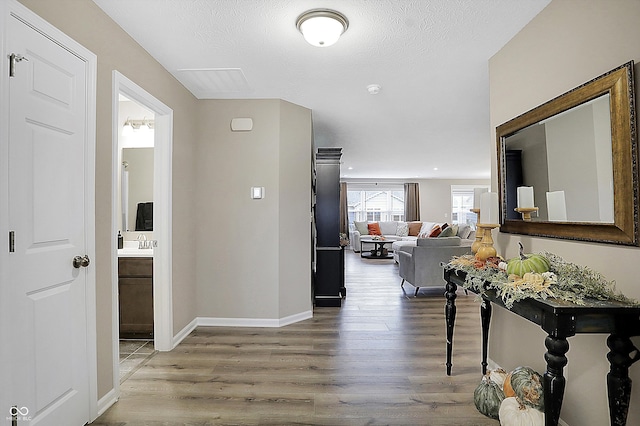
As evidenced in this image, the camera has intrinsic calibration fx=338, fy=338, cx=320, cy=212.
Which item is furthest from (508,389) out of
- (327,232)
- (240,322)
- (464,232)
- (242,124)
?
(464,232)

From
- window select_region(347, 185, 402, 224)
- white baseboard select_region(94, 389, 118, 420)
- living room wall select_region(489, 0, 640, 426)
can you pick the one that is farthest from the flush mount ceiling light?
window select_region(347, 185, 402, 224)

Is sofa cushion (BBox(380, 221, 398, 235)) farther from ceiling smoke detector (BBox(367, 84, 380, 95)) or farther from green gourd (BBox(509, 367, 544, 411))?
green gourd (BBox(509, 367, 544, 411))

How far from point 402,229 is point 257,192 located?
25.2 feet

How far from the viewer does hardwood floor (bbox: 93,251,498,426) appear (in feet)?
6.57

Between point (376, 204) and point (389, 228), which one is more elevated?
point (376, 204)

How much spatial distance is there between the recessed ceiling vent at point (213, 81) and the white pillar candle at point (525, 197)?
2.39m

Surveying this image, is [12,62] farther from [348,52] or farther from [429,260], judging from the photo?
[429,260]

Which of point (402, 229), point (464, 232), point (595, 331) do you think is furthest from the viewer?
point (402, 229)

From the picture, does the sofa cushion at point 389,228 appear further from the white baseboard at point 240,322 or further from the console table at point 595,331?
the console table at point 595,331

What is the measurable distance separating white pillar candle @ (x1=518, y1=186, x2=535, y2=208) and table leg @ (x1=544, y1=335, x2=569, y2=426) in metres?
1.02

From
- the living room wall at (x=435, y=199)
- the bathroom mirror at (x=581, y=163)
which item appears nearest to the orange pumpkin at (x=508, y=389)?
the bathroom mirror at (x=581, y=163)

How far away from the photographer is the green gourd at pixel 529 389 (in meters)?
1.72

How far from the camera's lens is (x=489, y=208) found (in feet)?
7.55

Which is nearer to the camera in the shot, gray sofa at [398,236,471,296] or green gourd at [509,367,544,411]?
green gourd at [509,367,544,411]
